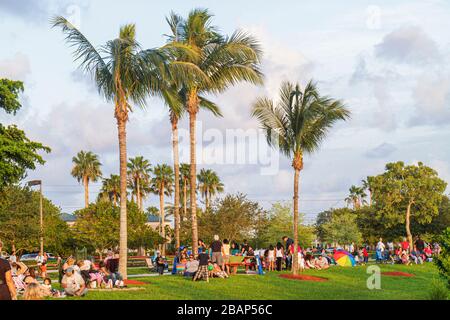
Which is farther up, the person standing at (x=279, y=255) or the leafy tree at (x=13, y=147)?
the leafy tree at (x=13, y=147)

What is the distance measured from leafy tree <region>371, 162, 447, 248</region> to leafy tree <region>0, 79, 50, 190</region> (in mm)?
47579

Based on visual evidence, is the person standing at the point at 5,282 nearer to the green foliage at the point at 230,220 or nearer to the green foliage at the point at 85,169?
the green foliage at the point at 230,220

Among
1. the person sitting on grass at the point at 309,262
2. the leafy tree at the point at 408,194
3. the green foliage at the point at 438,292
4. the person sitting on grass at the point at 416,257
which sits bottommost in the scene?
the person sitting on grass at the point at 416,257

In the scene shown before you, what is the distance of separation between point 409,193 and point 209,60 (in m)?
49.0

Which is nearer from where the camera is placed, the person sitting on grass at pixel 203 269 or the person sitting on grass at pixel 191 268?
the person sitting on grass at pixel 203 269

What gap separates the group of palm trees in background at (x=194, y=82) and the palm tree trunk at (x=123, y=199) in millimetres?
35

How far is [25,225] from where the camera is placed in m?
52.8

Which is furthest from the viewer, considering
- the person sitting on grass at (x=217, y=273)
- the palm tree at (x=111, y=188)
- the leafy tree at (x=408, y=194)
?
the palm tree at (x=111, y=188)

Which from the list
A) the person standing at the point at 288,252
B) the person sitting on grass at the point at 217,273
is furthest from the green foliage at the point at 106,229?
the person sitting on grass at the point at 217,273

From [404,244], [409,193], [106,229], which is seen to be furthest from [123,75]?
[409,193]

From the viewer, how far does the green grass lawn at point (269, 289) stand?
19062mm

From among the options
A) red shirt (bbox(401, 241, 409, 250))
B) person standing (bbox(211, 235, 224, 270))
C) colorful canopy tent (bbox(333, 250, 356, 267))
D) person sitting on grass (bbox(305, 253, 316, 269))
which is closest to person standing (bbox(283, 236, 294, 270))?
person sitting on grass (bbox(305, 253, 316, 269))

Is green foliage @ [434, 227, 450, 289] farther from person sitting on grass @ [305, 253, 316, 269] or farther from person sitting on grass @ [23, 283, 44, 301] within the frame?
person sitting on grass @ [305, 253, 316, 269]

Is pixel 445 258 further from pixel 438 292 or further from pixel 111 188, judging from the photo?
pixel 111 188
